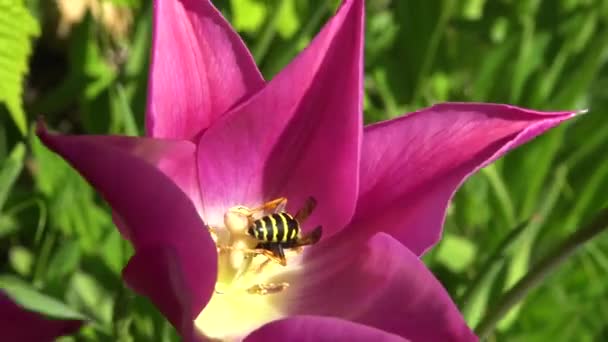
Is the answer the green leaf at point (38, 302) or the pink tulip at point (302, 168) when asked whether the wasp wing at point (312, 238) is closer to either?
the pink tulip at point (302, 168)

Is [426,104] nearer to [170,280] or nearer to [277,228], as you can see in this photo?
[277,228]

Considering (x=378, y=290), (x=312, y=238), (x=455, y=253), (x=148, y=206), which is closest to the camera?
(x=148, y=206)

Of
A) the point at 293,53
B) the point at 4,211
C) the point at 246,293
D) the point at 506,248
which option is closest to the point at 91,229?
the point at 4,211

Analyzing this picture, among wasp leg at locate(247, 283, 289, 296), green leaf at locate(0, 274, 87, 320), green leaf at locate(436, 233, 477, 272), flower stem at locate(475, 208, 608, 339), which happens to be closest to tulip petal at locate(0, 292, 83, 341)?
green leaf at locate(0, 274, 87, 320)

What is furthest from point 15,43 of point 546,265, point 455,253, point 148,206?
point 455,253

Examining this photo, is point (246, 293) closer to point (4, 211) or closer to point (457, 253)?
point (4, 211)

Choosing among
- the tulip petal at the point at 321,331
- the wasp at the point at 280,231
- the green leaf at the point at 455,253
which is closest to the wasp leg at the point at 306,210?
the wasp at the point at 280,231
